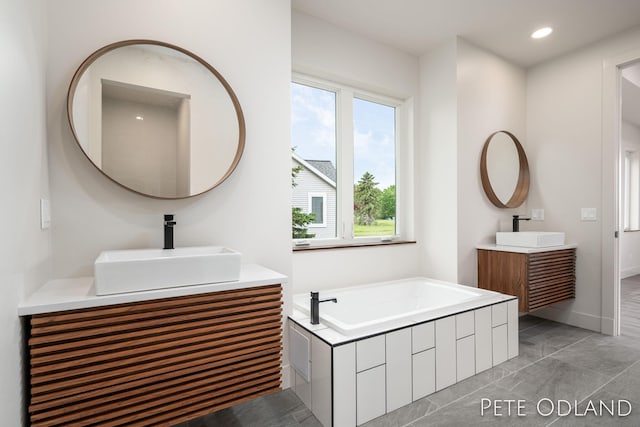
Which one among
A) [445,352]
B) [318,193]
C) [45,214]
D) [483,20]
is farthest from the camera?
[318,193]

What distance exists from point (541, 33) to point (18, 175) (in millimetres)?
3691

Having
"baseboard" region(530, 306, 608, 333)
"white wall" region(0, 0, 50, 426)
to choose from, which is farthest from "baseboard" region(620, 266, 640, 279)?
"white wall" region(0, 0, 50, 426)

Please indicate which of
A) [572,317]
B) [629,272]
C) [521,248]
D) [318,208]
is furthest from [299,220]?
Result: [629,272]

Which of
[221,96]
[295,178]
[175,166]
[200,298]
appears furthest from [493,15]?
[200,298]

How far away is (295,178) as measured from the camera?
8.87ft

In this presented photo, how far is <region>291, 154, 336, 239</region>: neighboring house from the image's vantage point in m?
2.71

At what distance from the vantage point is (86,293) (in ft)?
4.16

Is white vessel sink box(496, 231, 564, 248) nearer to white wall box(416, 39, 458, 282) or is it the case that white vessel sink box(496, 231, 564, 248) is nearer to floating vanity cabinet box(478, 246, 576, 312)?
floating vanity cabinet box(478, 246, 576, 312)

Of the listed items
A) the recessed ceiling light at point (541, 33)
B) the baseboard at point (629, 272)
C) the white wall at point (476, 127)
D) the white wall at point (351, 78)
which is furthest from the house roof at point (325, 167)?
the baseboard at point (629, 272)

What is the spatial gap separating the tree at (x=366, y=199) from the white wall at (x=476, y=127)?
76 centimetres

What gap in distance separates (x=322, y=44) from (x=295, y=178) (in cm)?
111

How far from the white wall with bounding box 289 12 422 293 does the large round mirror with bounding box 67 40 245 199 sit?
979 mm

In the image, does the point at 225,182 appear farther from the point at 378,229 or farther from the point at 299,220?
the point at 378,229

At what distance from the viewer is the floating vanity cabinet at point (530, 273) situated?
8.88ft
